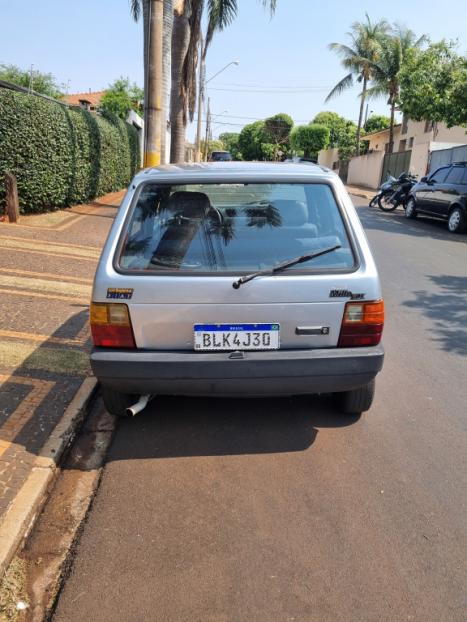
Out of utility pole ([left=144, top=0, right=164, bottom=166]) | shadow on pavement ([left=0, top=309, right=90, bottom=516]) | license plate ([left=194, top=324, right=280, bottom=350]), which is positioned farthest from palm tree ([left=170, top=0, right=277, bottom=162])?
license plate ([left=194, top=324, right=280, bottom=350])

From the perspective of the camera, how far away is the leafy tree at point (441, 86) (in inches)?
696

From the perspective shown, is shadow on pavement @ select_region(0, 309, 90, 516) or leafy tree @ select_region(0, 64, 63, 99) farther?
leafy tree @ select_region(0, 64, 63, 99)

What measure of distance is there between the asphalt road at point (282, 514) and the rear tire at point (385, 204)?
1578 centimetres

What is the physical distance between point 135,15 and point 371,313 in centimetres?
1797

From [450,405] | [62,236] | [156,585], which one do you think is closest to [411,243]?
[62,236]

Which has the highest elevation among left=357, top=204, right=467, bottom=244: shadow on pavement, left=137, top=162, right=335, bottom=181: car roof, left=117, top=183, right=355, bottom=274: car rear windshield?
left=137, top=162, right=335, bottom=181: car roof

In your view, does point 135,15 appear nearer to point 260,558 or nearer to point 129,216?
point 129,216

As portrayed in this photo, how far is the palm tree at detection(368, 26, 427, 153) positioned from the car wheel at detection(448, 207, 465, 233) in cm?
2317

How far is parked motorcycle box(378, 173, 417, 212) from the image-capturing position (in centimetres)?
1859

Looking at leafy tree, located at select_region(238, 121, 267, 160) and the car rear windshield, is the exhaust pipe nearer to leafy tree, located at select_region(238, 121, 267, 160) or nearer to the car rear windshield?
the car rear windshield

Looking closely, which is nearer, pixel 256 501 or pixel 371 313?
pixel 256 501

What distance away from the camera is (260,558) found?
261 centimetres

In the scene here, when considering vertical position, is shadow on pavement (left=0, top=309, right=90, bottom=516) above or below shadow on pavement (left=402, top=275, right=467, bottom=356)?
above

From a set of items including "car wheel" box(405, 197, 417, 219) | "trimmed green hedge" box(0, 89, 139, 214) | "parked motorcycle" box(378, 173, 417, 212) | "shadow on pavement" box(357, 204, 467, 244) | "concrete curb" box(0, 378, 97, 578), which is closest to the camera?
"concrete curb" box(0, 378, 97, 578)
